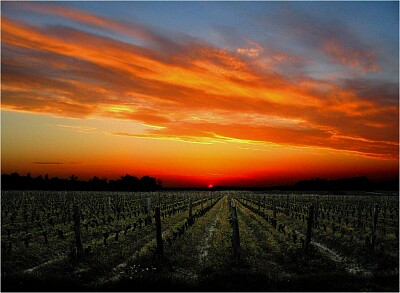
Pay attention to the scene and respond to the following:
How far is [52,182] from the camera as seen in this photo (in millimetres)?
178625

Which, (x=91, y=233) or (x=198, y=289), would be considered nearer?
(x=198, y=289)

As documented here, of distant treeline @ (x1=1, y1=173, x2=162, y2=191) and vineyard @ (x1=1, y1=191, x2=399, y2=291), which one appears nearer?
vineyard @ (x1=1, y1=191, x2=399, y2=291)

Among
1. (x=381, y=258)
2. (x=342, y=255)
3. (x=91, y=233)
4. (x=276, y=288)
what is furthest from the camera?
(x=91, y=233)

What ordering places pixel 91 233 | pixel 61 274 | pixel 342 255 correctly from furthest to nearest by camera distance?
pixel 91 233, pixel 342 255, pixel 61 274

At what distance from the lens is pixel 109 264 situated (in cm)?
1419

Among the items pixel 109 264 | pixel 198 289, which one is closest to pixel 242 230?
pixel 109 264

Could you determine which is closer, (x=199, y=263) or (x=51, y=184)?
(x=199, y=263)

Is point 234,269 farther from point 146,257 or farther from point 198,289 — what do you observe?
point 146,257

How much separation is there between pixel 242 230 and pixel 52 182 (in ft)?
566

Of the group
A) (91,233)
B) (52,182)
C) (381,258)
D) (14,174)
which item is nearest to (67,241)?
(91,233)

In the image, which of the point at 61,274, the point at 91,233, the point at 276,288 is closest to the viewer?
the point at 276,288

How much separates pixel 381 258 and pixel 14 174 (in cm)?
19881

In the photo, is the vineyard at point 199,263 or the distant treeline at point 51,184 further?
the distant treeline at point 51,184

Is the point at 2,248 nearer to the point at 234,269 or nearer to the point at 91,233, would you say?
the point at 91,233
